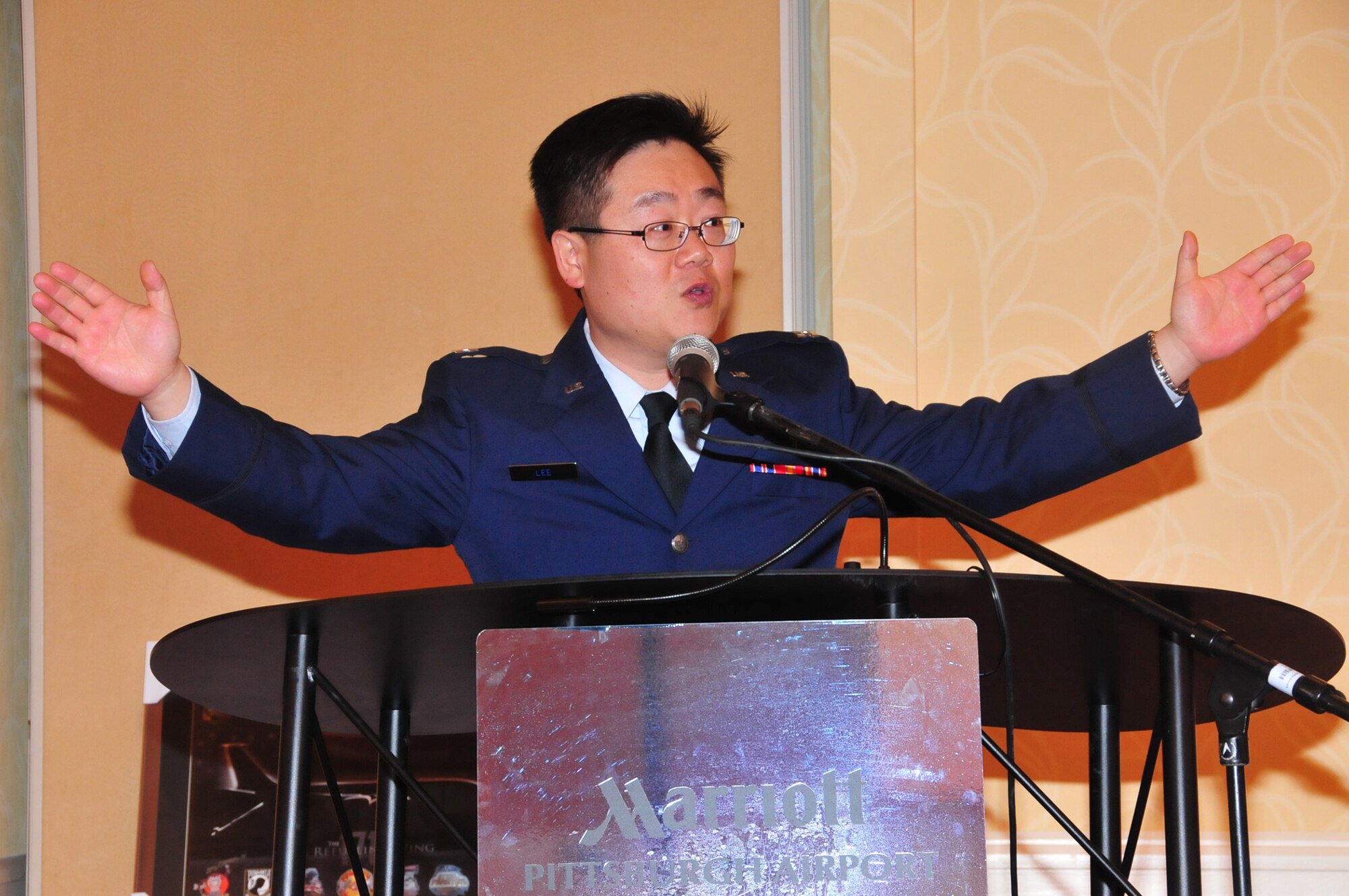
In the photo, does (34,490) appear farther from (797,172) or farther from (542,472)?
(797,172)

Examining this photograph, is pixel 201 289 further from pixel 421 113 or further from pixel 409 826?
pixel 409 826

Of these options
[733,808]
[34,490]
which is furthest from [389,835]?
[34,490]

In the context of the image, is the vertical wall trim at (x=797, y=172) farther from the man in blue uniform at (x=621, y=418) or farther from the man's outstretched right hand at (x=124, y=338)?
the man's outstretched right hand at (x=124, y=338)

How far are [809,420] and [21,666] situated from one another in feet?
4.89

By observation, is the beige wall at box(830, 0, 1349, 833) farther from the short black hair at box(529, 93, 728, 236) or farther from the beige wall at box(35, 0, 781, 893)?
the short black hair at box(529, 93, 728, 236)

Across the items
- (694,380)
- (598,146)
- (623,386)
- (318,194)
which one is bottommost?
(694,380)

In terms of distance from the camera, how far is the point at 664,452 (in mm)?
1609

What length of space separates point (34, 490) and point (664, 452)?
129 cm

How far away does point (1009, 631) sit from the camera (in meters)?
1.00

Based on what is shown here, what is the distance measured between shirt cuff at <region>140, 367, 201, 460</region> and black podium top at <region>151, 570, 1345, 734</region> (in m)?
0.25

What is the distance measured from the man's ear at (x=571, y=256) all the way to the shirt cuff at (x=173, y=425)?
69cm

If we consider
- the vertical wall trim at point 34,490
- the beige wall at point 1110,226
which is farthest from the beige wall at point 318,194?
the beige wall at point 1110,226

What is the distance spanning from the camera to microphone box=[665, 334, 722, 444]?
3.39ft

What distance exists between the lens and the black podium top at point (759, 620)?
902 millimetres
